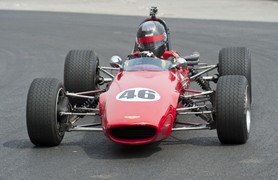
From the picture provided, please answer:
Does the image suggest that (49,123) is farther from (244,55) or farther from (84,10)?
(84,10)

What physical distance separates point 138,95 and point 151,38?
2.37m

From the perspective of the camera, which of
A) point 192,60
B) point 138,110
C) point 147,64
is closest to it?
point 138,110

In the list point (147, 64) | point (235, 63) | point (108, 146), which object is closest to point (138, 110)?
point (108, 146)

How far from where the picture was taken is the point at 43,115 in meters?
9.91

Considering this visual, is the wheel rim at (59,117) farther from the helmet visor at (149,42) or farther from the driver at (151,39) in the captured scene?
the helmet visor at (149,42)

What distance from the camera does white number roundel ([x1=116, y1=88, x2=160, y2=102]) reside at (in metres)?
9.74

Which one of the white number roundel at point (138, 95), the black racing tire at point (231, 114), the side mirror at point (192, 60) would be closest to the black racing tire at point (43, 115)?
the white number roundel at point (138, 95)

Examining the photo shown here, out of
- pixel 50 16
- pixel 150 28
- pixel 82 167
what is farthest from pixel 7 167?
pixel 50 16

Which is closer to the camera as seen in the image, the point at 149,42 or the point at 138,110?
the point at 138,110

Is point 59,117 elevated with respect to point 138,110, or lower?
lower

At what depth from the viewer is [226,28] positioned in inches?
997

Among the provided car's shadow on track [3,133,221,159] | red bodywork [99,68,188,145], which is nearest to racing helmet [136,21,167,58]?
red bodywork [99,68,188,145]

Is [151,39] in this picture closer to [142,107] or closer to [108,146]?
[108,146]

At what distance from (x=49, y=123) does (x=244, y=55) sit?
397 cm
